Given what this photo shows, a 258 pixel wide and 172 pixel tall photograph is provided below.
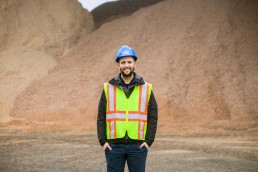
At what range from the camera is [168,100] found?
23.3m

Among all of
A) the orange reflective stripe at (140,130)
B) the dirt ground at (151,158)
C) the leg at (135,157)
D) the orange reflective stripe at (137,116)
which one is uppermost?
the orange reflective stripe at (137,116)

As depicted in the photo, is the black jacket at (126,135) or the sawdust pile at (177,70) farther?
the sawdust pile at (177,70)

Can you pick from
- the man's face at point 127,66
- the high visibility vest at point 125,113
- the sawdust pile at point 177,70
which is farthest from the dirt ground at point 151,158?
the sawdust pile at point 177,70

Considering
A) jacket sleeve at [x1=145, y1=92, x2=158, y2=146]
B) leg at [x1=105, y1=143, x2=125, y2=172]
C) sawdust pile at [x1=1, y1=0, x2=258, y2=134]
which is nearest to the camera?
leg at [x1=105, y1=143, x2=125, y2=172]

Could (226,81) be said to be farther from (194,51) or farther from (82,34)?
(82,34)

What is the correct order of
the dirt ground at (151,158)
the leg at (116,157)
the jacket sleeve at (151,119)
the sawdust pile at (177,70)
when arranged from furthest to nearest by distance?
the sawdust pile at (177,70)
the dirt ground at (151,158)
the jacket sleeve at (151,119)
the leg at (116,157)

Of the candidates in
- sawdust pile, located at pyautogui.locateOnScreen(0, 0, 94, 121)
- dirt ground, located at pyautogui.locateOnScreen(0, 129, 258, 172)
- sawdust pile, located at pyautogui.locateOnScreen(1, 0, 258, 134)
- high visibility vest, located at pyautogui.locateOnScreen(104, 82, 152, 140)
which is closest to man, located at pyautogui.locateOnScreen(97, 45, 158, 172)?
high visibility vest, located at pyautogui.locateOnScreen(104, 82, 152, 140)

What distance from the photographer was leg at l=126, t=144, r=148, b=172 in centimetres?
364

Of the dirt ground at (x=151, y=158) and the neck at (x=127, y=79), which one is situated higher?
the neck at (x=127, y=79)

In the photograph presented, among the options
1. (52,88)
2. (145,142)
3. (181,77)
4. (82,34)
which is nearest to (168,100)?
(181,77)

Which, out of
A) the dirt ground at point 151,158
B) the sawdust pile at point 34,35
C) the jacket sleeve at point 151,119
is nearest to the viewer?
the jacket sleeve at point 151,119

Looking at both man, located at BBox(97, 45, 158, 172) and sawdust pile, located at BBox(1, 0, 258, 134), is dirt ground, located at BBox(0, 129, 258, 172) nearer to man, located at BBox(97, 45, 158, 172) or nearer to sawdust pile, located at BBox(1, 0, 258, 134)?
man, located at BBox(97, 45, 158, 172)

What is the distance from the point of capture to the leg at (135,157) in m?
3.64

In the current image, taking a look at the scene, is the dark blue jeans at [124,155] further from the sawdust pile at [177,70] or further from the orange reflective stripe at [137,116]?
the sawdust pile at [177,70]
